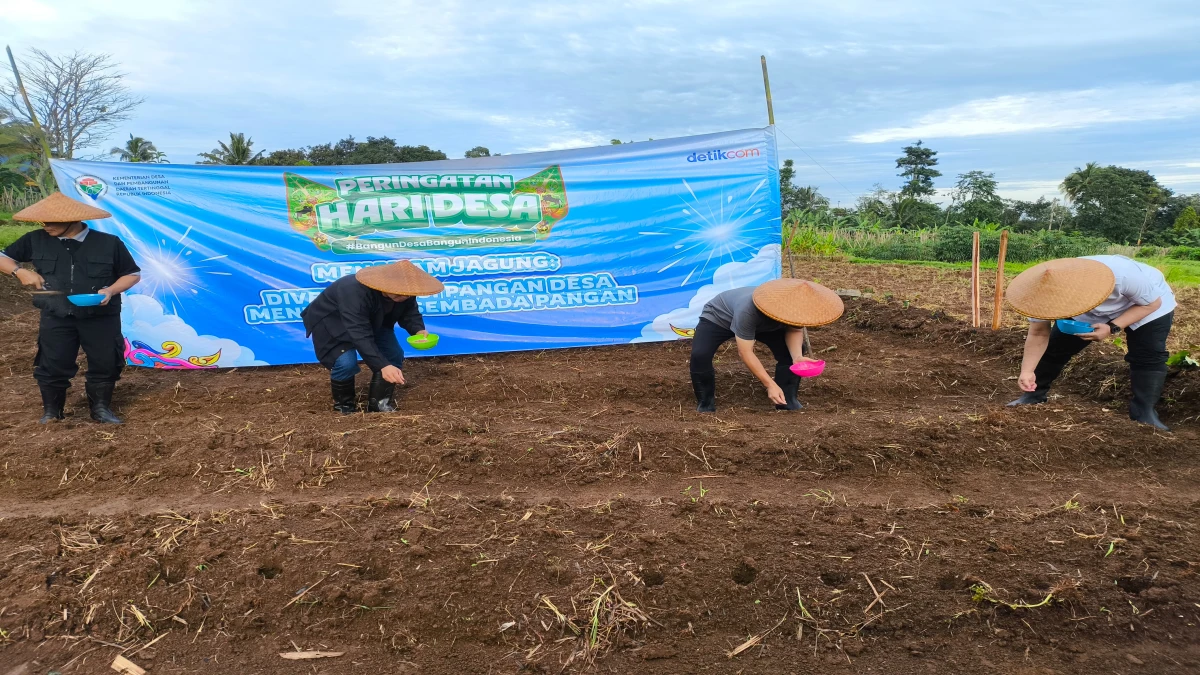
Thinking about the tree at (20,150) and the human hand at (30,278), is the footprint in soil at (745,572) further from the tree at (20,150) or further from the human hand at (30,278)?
the tree at (20,150)

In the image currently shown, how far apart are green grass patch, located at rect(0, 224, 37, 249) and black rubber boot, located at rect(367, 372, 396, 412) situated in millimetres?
9822

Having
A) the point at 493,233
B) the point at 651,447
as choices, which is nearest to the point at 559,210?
the point at 493,233

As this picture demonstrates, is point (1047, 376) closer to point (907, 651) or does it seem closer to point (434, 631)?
point (907, 651)

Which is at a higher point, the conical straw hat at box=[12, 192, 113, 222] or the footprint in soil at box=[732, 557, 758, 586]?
the conical straw hat at box=[12, 192, 113, 222]

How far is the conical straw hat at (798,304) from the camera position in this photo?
152 inches

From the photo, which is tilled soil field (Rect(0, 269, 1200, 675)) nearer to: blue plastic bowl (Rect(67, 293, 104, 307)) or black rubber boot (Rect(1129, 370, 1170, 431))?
black rubber boot (Rect(1129, 370, 1170, 431))

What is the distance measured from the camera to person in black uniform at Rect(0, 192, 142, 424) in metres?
4.36

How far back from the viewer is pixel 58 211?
14.1ft

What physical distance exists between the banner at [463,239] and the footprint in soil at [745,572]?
3.80 metres

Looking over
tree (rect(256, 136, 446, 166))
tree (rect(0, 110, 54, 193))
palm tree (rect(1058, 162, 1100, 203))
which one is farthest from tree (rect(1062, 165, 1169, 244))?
tree (rect(0, 110, 54, 193))

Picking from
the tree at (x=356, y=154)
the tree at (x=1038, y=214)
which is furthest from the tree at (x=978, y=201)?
the tree at (x=356, y=154)

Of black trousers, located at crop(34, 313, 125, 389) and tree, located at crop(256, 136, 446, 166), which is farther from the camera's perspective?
tree, located at crop(256, 136, 446, 166)

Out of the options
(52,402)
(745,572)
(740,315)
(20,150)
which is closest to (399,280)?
(740,315)

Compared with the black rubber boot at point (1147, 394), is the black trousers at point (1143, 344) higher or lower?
higher
